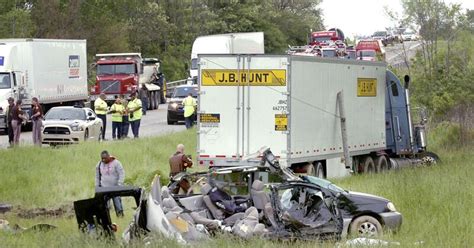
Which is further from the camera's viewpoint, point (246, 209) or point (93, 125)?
point (93, 125)

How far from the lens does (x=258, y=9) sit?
9331 cm

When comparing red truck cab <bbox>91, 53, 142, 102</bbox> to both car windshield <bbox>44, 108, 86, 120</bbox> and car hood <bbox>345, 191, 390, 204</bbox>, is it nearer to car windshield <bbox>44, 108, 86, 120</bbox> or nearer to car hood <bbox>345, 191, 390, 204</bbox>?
car windshield <bbox>44, 108, 86, 120</bbox>

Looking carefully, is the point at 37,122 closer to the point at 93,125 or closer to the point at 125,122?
the point at 93,125

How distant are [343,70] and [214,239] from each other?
44.4 feet

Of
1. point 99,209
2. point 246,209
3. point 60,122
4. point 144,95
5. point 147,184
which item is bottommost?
point 147,184

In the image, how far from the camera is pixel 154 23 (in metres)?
82.6

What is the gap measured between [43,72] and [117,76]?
947 cm

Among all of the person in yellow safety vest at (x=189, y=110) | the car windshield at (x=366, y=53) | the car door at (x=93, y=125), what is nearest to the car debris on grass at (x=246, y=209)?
the car door at (x=93, y=125)

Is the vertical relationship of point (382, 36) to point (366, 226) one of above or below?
above

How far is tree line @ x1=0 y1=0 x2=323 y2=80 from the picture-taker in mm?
67250

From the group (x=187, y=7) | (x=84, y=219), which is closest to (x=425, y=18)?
(x=84, y=219)

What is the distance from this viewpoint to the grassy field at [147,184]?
14781 mm

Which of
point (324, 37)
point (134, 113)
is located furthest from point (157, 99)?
point (134, 113)

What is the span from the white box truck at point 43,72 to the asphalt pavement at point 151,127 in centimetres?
180
